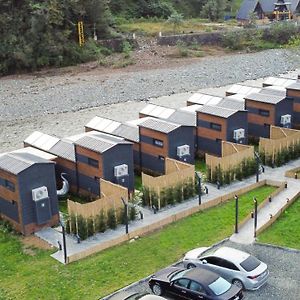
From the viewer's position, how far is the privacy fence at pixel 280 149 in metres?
30.9

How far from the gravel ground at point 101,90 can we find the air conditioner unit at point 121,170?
15.3 meters

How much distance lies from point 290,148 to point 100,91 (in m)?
30.5

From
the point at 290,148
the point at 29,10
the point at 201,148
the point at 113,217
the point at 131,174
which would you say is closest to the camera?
the point at 113,217

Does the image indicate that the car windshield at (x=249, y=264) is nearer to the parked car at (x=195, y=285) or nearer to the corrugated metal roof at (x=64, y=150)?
the parked car at (x=195, y=285)

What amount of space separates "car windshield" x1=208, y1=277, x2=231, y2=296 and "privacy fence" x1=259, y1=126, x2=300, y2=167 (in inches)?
579

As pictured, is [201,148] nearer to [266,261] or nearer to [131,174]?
[131,174]

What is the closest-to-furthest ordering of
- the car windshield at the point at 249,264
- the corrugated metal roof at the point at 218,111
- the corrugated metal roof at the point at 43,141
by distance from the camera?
the car windshield at the point at 249,264 < the corrugated metal roof at the point at 43,141 < the corrugated metal roof at the point at 218,111

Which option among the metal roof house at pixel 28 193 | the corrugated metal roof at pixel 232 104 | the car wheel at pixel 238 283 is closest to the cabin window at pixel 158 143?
the metal roof house at pixel 28 193

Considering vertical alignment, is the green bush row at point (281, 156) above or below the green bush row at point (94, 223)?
below

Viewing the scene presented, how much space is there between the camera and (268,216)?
78.8 feet

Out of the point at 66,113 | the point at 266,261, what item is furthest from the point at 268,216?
the point at 66,113

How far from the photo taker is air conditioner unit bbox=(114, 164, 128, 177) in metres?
26.8

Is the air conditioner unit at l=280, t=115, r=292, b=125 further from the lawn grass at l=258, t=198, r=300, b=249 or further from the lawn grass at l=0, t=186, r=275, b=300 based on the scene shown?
the lawn grass at l=0, t=186, r=275, b=300

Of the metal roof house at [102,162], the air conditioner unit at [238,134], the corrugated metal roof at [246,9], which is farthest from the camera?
the corrugated metal roof at [246,9]
